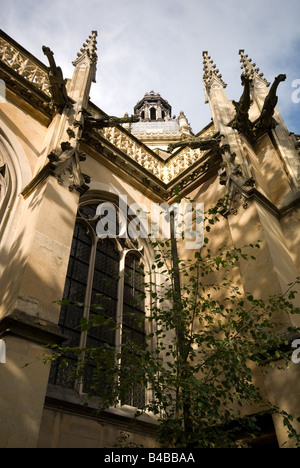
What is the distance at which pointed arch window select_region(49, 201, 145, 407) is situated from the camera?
19.3 feet

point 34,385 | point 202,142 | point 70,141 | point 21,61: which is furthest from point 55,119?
point 34,385

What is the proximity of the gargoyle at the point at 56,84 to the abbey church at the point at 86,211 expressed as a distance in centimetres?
2

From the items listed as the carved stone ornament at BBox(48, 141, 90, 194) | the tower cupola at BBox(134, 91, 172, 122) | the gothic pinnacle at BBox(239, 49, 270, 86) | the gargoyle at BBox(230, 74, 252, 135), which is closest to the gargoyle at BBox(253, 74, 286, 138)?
the gargoyle at BBox(230, 74, 252, 135)

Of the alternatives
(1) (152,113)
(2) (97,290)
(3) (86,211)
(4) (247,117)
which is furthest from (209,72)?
(1) (152,113)

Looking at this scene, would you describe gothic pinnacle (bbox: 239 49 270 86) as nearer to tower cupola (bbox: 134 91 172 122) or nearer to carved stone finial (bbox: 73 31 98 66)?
carved stone finial (bbox: 73 31 98 66)

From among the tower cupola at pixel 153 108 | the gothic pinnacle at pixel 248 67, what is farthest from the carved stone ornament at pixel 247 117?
the tower cupola at pixel 153 108

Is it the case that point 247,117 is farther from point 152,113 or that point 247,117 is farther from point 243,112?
point 152,113

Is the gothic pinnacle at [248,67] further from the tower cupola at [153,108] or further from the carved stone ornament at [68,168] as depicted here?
the tower cupola at [153,108]

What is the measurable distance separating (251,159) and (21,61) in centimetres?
596

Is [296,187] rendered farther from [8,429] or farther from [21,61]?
[21,61]

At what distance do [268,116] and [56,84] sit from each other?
196 inches

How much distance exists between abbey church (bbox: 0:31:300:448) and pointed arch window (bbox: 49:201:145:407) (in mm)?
28

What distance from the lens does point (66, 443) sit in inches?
181

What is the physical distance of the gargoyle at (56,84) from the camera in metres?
7.53
